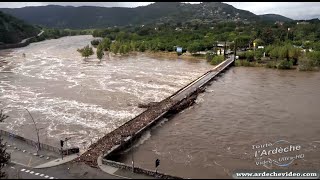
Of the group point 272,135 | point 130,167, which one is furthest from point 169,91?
point 130,167

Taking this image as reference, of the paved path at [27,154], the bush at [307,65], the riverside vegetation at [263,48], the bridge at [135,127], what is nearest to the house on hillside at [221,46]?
the riverside vegetation at [263,48]

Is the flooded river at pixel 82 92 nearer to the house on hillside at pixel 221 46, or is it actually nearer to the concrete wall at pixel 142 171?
the concrete wall at pixel 142 171

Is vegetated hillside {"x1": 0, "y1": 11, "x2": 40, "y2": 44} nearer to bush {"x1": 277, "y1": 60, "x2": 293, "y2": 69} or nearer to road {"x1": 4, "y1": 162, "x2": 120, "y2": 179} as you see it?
bush {"x1": 277, "y1": 60, "x2": 293, "y2": 69}

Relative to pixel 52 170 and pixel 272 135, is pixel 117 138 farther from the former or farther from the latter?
pixel 272 135

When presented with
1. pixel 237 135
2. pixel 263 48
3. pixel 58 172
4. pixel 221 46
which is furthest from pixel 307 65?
pixel 58 172

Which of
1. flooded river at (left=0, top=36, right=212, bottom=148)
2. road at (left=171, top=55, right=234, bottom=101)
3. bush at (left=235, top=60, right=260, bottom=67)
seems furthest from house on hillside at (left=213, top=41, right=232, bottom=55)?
road at (left=171, top=55, right=234, bottom=101)

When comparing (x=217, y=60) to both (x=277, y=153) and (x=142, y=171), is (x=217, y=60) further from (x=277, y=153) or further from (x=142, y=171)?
(x=142, y=171)
